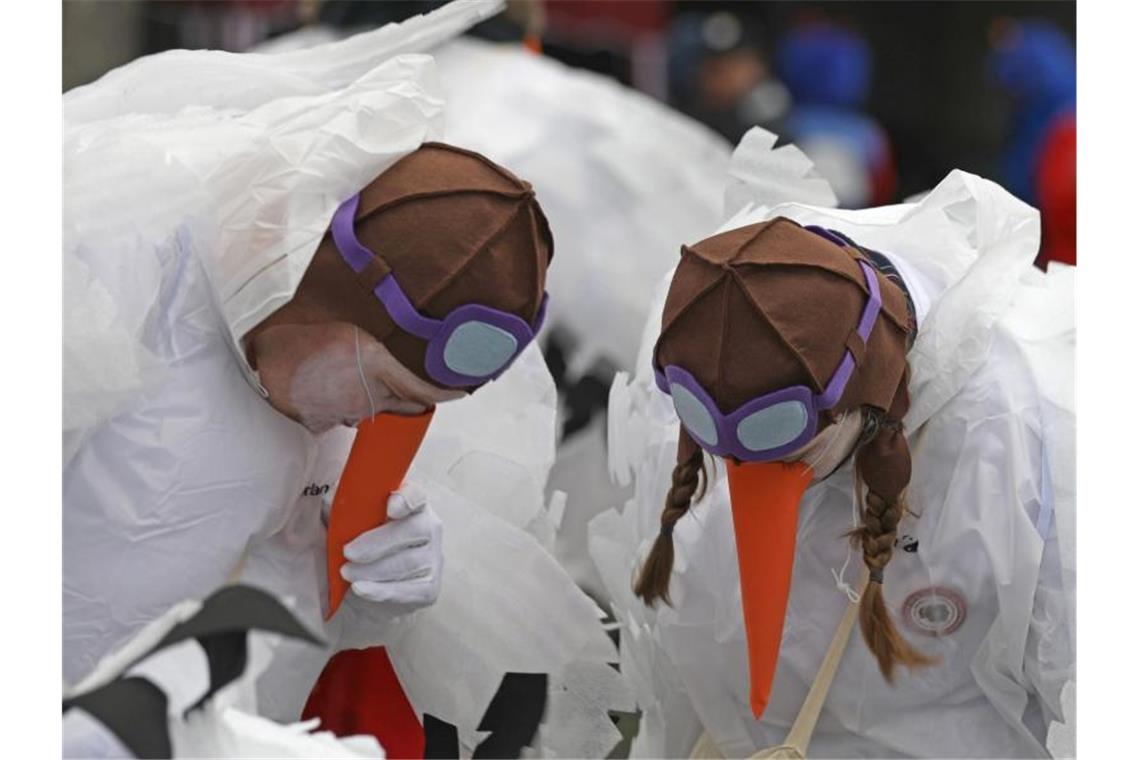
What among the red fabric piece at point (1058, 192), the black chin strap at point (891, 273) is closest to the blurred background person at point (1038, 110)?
the red fabric piece at point (1058, 192)

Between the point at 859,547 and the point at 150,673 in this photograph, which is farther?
the point at 859,547

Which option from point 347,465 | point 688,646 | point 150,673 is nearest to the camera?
point 150,673

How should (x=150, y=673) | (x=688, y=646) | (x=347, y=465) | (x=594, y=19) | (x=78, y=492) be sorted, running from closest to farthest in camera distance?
(x=150, y=673)
(x=78, y=492)
(x=347, y=465)
(x=688, y=646)
(x=594, y=19)

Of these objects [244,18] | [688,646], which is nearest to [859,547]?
[688,646]

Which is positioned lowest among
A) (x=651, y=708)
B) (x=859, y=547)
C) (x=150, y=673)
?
(x=651, y=708)

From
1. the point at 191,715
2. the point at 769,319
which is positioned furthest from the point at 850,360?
the point at 191,715

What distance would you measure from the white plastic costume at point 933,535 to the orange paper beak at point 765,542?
149 millimetres

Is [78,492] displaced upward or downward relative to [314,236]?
downward

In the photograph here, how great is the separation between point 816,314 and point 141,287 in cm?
71

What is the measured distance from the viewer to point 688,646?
2.44 metres

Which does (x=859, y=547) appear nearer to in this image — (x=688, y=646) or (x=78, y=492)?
(x=688, y=646)

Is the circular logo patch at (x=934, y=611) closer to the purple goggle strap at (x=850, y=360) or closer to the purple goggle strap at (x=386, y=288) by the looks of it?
the purple goggle strap at (x=850, y=360)

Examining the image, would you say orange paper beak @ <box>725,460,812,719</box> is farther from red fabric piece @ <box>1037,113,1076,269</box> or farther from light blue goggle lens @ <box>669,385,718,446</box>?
red fabric piece @ <box>1037,113,1076,269</box>

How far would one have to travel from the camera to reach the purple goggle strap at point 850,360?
79.6 inches
